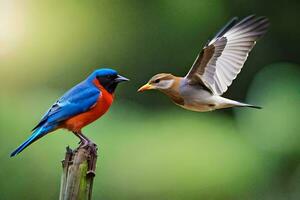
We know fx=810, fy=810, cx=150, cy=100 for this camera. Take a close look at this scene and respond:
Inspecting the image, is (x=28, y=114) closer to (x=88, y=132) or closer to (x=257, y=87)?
(x=88, y=132)

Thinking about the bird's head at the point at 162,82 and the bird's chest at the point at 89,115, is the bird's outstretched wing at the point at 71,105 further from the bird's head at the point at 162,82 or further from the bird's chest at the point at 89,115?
the bird's head at the point at 162,82

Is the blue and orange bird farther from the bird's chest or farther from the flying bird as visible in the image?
the flying bird

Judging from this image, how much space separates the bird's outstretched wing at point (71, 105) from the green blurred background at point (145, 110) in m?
1.55

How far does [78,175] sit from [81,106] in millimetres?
754

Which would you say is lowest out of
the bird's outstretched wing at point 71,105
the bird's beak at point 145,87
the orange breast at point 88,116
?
the orange breast at point 88,116

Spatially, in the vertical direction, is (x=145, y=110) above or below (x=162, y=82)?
below

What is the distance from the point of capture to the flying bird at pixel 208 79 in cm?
410

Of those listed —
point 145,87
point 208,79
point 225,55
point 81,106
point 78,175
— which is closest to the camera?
point 78,175

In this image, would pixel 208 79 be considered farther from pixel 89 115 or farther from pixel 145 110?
pixel 145 110

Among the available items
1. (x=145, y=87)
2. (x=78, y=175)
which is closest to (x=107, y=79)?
(x=145, y=87)

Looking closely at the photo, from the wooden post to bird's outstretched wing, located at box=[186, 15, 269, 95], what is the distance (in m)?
0.95

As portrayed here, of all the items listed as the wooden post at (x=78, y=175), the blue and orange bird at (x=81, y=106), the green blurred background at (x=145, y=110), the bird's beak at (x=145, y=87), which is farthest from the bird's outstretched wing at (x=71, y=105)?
the green blurred background at (x=145, y=110)

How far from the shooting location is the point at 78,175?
3.23 meters

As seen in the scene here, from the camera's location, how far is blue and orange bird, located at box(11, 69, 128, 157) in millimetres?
3830
